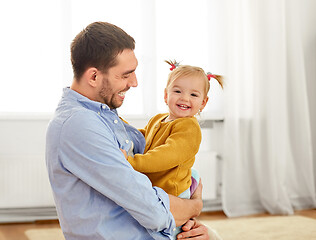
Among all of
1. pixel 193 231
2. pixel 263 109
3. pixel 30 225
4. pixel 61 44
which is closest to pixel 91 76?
pixel 193 231

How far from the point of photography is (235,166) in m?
3.87

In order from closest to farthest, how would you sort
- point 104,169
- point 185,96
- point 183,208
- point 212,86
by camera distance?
point 104,169 < point 183,208 < point 185,96 < point 212,86

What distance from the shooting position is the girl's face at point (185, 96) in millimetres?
1828

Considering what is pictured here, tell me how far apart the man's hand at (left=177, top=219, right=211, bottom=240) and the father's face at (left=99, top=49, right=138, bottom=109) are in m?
0.51

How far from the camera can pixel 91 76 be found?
1.50 metres

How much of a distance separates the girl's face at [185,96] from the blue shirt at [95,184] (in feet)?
1.40

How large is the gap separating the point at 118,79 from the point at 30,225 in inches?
94.6

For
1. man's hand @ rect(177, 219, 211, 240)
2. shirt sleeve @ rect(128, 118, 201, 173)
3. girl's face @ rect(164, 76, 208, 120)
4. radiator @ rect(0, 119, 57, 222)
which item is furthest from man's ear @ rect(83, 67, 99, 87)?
radiator @ rect(0, 119, 57, 222)

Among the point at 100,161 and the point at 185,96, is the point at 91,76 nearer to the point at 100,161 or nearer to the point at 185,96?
the point at 100,161

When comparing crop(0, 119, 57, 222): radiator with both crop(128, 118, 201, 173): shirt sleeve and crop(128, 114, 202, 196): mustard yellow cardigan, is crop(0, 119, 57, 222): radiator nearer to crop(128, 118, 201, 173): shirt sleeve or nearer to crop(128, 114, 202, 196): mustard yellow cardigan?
crop(128, 114, 202, 196): mustard yellow cardigan

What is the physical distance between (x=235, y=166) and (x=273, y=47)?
1.09 meters

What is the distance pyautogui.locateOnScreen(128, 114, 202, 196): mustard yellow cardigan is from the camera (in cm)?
158

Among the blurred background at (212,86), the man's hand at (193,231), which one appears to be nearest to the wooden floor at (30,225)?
the blurred background at (212,86)

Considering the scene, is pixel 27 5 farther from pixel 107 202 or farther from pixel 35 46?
pixel 107 202
